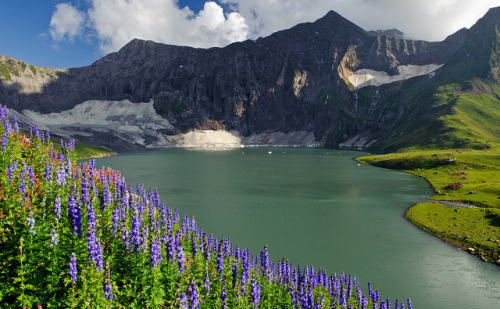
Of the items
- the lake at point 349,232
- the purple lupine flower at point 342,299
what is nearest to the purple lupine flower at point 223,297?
the purple lupine flower at point 342,299

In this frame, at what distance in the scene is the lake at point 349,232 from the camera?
36.2 metres

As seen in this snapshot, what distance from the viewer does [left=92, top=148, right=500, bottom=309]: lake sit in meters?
36.2

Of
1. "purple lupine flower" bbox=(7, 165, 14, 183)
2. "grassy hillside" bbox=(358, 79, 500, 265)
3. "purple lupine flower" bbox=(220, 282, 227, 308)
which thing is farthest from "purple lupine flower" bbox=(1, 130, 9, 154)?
"grassy hillside" bbox=(358, 79, 500, 265)

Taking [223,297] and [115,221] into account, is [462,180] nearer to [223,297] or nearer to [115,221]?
[223,297]

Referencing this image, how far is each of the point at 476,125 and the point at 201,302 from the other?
228 metres

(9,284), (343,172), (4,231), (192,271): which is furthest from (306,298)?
(343,172)

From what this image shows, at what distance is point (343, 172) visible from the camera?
132250 millimetres

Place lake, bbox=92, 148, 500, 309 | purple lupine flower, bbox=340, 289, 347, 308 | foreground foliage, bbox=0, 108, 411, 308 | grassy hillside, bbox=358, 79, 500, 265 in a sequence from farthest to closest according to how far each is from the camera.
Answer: grassy hillside, bbox=358, 79, 500, 265 → lake, bbox=92, 148, 500, 309 → purple lupine flower, bbox=340, 289, 347, 308 → foreground foliage, bbox=0, 108, 411, 308

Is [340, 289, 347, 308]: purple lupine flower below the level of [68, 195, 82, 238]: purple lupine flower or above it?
below

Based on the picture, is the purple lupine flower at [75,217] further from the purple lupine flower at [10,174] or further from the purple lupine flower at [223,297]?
the purple lupine flower at [223,297]

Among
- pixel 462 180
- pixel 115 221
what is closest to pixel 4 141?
pixel 115 221

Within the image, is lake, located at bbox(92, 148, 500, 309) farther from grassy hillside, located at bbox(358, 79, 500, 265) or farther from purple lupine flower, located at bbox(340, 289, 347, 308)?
purple lupine flower, located at bbox(340, 289, 347, 308)

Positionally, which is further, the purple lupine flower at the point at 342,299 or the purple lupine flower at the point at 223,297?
the purple lupine flower at the point at 342,299

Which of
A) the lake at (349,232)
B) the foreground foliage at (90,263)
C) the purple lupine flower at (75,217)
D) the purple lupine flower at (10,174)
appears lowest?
the lake at (349,232)
